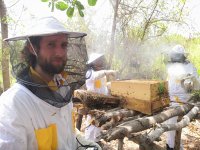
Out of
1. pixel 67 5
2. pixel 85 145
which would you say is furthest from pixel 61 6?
pixel 85 145

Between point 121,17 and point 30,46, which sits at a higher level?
point 121,17

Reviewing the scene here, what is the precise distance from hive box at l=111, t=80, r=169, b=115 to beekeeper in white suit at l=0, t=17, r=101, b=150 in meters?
1.27

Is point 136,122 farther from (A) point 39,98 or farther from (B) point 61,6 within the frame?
(B) point 61,6

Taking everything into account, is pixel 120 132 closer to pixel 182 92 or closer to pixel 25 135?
pixel 25 135

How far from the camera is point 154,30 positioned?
927 centimetres

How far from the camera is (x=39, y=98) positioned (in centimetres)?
162

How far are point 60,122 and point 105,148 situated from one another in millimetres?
3653

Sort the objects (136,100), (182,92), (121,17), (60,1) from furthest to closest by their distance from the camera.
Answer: (121,17)
(182,92)
(136,100)
(60,1)

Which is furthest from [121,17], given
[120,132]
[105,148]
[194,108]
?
[120,132]

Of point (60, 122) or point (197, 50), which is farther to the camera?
point (197, 50)

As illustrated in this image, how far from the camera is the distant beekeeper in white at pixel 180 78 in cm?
494

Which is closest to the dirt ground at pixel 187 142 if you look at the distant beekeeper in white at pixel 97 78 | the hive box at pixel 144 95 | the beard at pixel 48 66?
the distant beekeeper in white at pixel 97 78

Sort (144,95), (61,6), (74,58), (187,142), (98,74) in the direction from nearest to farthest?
(61,6) → (74,58) → (144,95) → (98,74) → (187,142)

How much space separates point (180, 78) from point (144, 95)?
225cm
